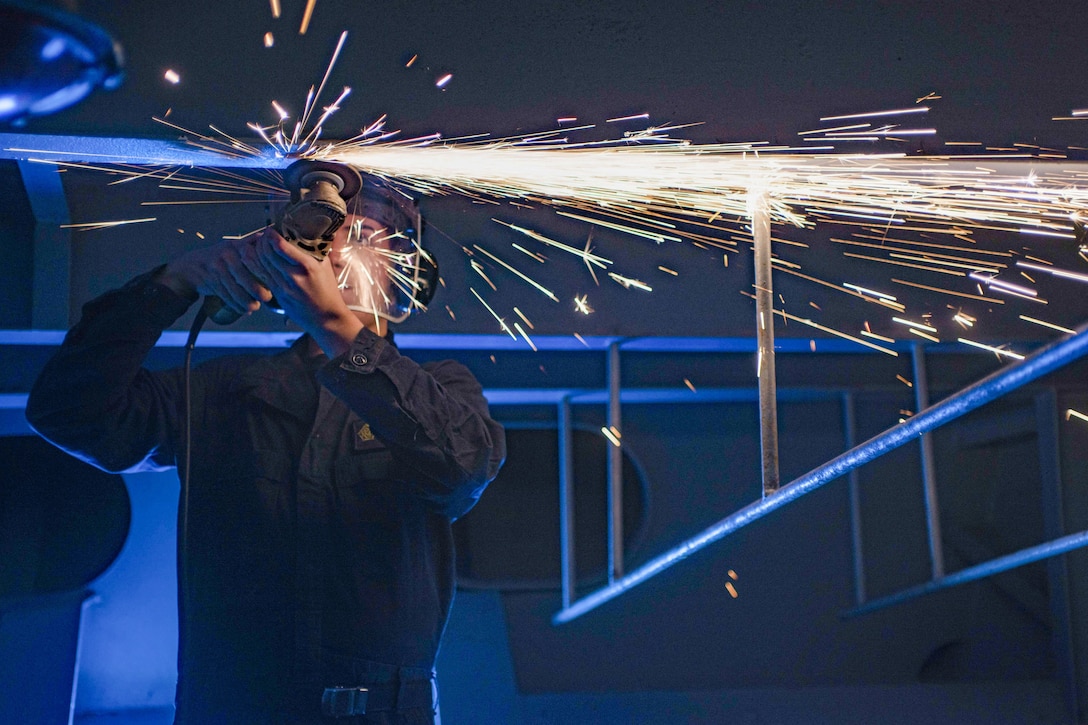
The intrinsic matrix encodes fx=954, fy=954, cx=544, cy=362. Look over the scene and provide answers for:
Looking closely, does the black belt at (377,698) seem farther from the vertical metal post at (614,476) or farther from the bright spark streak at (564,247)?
the bright spark streak at (564,247)

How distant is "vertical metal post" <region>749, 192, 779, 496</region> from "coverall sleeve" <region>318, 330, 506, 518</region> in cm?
57

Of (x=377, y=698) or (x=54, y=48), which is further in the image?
(x=377, y=698)

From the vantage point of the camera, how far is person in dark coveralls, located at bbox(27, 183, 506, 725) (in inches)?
74.4

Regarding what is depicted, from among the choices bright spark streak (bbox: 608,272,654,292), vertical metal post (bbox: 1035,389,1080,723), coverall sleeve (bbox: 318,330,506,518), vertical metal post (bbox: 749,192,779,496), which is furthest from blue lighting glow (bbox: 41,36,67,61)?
vertical metal post (bbox: 1035,389,1080,723)

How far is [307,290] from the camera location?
1.86 m

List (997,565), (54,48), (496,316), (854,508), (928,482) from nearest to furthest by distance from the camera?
(54,48) < (997,565) < (496,316) < (928,482) < (854,508)

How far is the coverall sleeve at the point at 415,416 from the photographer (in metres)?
1.86

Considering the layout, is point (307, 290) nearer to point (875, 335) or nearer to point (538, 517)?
point (875, 335)

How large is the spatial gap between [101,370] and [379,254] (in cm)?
63

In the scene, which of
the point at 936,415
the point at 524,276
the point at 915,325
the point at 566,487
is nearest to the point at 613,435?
the point at 524,276

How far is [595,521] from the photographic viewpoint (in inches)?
160

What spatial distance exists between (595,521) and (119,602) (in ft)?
6.12

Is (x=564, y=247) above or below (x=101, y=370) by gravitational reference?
above

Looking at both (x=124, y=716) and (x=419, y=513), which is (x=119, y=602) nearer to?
(x=124, y=716)
